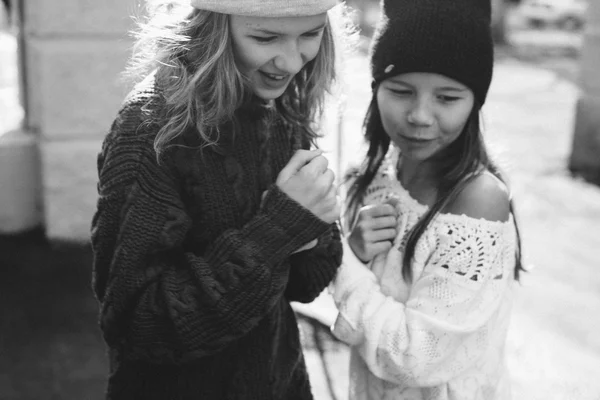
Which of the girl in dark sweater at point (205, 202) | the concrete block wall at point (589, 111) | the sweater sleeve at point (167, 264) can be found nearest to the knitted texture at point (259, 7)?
the girl in dark sweater at point (205, 202)

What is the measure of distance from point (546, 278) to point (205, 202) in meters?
3.49

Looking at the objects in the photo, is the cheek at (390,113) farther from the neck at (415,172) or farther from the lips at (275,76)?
the lips at (275,76)

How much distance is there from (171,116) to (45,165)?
296cm

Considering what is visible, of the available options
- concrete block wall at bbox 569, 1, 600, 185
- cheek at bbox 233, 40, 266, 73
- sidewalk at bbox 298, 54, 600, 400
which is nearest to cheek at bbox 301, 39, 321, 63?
cheek at bbox 233, 40, 266, 73

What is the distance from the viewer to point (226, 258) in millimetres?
1557

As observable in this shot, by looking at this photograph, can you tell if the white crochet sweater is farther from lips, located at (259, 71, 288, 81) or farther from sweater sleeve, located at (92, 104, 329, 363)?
lips, located at (259, 71, 288, 81)

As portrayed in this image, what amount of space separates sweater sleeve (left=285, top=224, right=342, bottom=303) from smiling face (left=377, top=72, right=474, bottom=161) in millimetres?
287

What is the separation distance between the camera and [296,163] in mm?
1643

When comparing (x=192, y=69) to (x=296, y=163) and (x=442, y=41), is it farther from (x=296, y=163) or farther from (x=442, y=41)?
(x=442, y=41)

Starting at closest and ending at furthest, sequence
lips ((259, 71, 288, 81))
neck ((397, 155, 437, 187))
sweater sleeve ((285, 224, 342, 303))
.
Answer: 1. lips ((259, 71, 288, 81))
2. sweater sleeve ((285, 224, 342, 303))
3. neck ((397, 155, 437, 187))

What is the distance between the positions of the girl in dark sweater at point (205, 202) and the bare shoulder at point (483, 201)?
347 mm

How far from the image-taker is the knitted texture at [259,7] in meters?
1.54

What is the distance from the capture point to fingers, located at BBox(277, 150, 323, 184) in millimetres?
1624

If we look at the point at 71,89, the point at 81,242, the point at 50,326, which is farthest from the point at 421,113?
the point at 81,242
